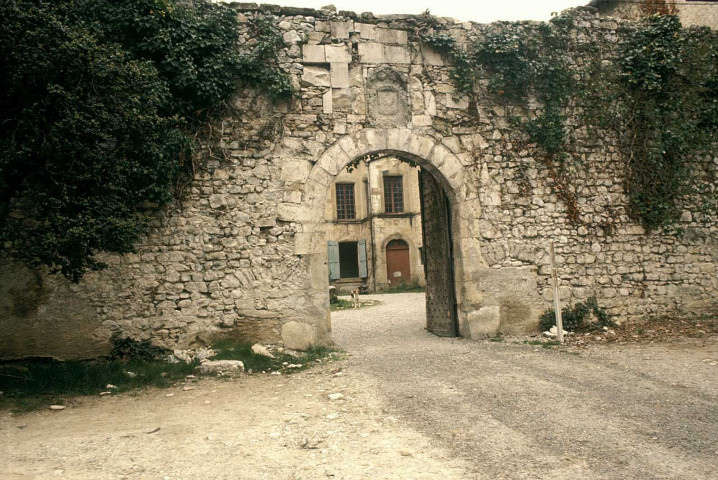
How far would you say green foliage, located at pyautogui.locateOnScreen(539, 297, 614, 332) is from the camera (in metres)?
7.65

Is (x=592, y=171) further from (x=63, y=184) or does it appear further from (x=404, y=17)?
(x=63, y=184)

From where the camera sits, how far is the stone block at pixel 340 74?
7.40m

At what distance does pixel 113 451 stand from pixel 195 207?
387 centimetres

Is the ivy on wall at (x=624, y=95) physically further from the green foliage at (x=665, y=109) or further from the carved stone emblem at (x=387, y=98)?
the carved stone emblem at (x=387, y=98)

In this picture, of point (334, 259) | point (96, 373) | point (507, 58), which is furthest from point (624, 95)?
point (334, 259)

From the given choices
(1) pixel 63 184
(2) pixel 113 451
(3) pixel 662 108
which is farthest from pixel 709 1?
(2) pixel 113 451

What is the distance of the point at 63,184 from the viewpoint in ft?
16.4

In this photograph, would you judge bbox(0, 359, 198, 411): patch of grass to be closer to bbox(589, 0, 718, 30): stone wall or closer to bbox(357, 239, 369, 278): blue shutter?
bbox(589, 0, 718, 30): stone wall

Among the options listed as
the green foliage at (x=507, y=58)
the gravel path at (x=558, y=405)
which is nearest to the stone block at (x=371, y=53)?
the green foliage at (x=507, y=58)

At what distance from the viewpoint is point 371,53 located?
24.7 ft

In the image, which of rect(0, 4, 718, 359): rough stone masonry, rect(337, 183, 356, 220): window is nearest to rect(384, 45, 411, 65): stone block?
rect(0, 4, 718, 359): rough stone masonry

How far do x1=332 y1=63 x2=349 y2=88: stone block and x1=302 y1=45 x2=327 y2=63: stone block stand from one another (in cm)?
19

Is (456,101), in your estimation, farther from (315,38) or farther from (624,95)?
(624,95)

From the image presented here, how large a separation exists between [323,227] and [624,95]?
5476mm
